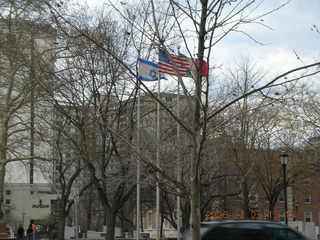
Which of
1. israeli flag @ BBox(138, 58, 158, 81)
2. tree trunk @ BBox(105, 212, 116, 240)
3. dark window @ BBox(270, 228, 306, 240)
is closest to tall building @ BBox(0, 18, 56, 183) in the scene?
israeli flag @ BBox(138, 58, 158, 81)

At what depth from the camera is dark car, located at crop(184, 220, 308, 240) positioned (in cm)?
1470

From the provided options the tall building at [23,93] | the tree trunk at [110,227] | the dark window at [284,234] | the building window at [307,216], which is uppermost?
the tall building at [23,93]

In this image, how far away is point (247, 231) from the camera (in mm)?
14766

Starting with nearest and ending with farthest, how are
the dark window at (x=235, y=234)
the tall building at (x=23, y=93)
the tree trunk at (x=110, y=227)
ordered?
1. the dark window at (x=235, y=234)
2. the tall building at (x=23, y=93)
3. the tree trunk at (x=110, y=227)

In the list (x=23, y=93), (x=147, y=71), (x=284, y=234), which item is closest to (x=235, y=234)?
(x=284, y=234)

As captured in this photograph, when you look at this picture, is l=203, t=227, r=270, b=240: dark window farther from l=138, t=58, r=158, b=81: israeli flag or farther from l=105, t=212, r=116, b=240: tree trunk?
l=105, t=212, r=116, b=240: tree trunk

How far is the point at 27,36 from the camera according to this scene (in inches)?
1071

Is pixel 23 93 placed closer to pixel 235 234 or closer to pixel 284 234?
pixel 235 234

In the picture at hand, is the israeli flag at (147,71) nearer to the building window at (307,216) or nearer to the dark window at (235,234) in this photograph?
the dark window at (235,234)

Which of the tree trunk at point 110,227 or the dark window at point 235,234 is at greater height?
the dark window at point 235,234

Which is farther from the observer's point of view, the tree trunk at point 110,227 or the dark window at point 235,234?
the tree trunk at point 110,227

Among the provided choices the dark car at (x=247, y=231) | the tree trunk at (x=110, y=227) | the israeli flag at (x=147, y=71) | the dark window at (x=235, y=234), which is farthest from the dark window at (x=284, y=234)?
the tree trunk at (x=110, y=227)

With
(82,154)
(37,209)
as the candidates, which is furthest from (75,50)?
(37,209)

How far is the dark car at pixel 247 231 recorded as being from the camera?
48.2 feet
